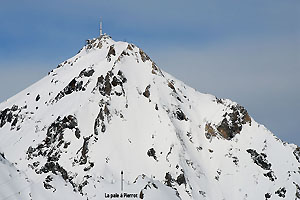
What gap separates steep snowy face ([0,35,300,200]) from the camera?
107 m

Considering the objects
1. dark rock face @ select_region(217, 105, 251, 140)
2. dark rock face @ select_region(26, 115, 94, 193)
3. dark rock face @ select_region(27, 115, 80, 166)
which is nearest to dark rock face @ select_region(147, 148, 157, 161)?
dark rock face @ select_region(26, 115, 94, 193)

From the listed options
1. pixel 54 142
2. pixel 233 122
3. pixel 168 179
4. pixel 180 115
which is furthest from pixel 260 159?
pixel 54 142

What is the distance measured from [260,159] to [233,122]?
12054 mm

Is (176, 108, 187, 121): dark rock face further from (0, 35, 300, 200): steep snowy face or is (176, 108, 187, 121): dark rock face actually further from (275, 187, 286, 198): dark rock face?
(275, 187, 286, 198): dark rock face

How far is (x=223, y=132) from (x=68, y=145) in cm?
3891

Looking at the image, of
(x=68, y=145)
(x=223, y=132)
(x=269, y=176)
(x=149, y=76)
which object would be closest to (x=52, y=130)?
(x=68, y=145)

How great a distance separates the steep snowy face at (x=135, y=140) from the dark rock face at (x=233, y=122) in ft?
0.80

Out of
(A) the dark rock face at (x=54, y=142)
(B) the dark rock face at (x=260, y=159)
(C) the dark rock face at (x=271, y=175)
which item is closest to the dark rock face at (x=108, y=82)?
(A) the dark rock face at (x=54, y=142)

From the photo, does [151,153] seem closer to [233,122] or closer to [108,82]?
[108,82]

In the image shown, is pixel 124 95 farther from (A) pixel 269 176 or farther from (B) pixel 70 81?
(A) pixel 269 176

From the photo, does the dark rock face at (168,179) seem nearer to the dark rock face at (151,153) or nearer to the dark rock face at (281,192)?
the dark rock face at (151,153)

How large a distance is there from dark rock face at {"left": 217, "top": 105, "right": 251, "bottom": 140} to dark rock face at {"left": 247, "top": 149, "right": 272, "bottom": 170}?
22.3 feet

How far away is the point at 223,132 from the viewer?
424 ft

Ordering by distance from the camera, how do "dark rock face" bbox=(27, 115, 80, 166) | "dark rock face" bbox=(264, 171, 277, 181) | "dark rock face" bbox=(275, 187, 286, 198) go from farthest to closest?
"dark rock face" bbox=(264, 171, 277, 181)
"dark rock face" bbox=(275, 187, 286, 198)
"dark rock face" bbox=(27, 115, 80, 166)
